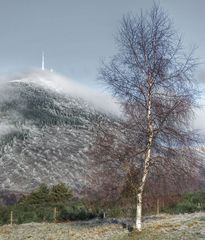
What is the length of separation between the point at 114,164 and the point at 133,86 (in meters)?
4.89

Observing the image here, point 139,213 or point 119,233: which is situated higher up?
point 139,213

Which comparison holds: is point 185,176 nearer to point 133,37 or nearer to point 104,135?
point 104,135

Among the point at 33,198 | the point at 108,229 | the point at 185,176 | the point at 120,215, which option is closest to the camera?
the point at 185,176

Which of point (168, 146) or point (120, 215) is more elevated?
point (168, 146)

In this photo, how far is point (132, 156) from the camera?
28453 mm

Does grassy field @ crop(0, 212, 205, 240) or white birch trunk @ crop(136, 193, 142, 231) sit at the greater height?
white birch trunk @ crop(136, 193, 142, 231)

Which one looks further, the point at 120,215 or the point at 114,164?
the point at 120,215

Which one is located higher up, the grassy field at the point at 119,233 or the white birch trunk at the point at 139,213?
the white birch trunk at the point at 139,213

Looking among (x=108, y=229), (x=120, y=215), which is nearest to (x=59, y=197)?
(x=120, y=215)

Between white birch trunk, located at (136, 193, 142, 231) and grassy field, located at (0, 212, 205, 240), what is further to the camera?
white birch trunk, located at (136, 193, 142, 231)

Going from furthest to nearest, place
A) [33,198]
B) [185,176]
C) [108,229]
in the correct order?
1. [33,198]
2. [108,229]
3. [185,176]

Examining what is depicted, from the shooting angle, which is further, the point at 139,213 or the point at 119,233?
the point at 119,233

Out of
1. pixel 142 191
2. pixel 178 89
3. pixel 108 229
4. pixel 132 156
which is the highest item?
pixel 178 89

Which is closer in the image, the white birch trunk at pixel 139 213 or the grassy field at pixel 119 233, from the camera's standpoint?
the grassy field at pixel 119 233
